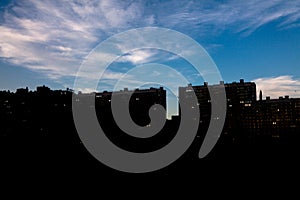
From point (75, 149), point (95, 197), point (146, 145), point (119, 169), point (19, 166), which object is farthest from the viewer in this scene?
point (146, 145)

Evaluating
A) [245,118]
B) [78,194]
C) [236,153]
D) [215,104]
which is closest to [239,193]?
[236,153]

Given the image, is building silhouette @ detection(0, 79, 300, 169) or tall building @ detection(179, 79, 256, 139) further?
tall building @ detection(179, 79, 256, 139)

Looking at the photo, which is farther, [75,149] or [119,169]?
[75,149]

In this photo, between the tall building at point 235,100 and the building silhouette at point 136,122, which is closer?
the building silhouette at point 136,122

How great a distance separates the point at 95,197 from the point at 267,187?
9781 millimetres

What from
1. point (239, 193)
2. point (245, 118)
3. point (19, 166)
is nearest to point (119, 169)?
point (19, 166)

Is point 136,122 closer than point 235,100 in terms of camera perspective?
Yes

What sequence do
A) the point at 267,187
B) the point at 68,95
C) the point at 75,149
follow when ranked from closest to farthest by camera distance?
1. the point at 267,187
2. the point at 75,149
3. the point at 68,95

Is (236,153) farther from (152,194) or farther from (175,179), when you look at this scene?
(152,194)

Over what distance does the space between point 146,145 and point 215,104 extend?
71.8 metres

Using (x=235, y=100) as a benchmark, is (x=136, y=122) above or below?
below

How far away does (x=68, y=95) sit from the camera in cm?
6309

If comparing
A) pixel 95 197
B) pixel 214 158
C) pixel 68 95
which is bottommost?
pixel 95 197

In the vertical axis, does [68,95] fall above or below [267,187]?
above
